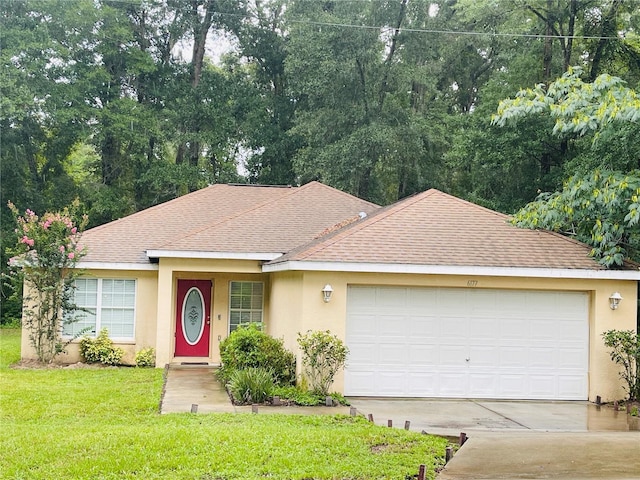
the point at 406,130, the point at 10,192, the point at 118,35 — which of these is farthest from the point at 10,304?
the point at 406,130

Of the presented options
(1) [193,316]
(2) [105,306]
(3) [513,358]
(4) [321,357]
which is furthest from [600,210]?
(2) [105,306]

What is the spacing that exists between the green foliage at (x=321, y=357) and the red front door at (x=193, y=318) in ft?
19.7

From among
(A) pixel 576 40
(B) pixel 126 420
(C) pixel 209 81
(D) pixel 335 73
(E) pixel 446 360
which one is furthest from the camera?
(C) pixel 209 81

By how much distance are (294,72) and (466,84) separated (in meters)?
10.2

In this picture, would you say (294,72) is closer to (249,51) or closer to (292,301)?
(249,51)

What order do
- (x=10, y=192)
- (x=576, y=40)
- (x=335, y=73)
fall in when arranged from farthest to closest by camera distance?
(x=10, y=192) < (x=335, y=73) < (x=576, y=40)

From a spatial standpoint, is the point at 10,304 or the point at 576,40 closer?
the point at 576,40

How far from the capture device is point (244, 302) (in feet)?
60.4

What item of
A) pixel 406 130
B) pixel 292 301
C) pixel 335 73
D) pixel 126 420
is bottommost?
pixel 126 420

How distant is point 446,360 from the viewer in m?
13.4

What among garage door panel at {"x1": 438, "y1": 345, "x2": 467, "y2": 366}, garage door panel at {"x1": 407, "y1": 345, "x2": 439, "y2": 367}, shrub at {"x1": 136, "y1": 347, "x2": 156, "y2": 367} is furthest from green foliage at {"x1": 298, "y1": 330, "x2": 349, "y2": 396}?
shrub at {"x1": 136, "y1": 347, "x2": 156, "y2": 367}

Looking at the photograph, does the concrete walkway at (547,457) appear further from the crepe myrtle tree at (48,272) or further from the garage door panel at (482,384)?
the crepe myrtle tree at (48,272)

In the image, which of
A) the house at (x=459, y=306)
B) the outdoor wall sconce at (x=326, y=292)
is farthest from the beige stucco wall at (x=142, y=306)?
the outdoor wall sconce at (x=326, y=292)

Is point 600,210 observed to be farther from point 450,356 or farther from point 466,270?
point 450,356
